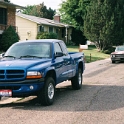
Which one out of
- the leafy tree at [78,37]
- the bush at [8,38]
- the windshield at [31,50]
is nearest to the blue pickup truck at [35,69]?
the windshield at [31,50]

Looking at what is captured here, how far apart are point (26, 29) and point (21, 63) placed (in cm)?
4091

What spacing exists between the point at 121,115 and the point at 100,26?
34184 millimetres

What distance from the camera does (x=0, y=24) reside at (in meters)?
31.5

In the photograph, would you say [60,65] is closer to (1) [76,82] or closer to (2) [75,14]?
(1) [76,82]

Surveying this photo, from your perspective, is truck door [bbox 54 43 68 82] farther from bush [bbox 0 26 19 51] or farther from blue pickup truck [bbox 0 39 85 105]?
bush [bbox 0 26 19 51]

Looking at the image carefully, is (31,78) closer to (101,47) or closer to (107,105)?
(107,105)

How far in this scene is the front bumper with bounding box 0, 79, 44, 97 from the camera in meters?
8.16

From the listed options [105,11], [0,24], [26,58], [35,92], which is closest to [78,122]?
[35,92]

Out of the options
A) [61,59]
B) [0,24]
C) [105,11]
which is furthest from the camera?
[105,11]

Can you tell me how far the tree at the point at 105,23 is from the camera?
4009cm

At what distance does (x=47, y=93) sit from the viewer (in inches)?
339

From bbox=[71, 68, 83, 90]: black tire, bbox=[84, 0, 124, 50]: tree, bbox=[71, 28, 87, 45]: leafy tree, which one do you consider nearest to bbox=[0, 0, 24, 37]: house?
bbox=[84, 0, 124, 50]: tree

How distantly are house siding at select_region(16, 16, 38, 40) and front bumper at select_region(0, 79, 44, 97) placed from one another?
131 ft

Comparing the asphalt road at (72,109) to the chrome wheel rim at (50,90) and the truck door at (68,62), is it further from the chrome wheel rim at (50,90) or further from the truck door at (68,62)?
the truck door at (68,62)
